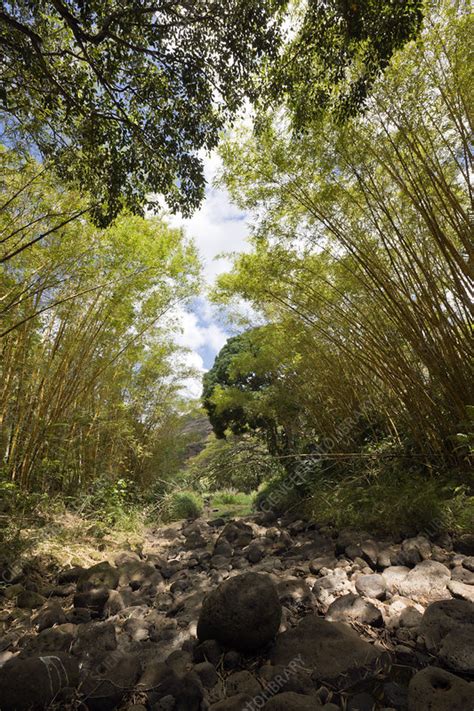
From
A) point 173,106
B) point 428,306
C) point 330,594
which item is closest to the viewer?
point 330,594

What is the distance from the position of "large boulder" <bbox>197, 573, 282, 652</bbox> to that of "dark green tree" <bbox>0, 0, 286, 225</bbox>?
238 cm

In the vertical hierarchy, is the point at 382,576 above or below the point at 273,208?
below

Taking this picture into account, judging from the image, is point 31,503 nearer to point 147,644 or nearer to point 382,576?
point 147,644

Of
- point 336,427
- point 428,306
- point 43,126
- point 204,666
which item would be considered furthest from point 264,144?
point 204,666

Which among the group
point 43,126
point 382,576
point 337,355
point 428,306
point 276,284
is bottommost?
point 382,576

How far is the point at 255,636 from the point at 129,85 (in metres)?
3.08

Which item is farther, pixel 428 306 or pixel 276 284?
pixel 276 284

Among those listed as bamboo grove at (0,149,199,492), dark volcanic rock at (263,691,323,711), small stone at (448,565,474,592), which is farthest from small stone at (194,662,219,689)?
bamboo grove at (0,149,199,492)

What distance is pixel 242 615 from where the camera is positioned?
1437 millimetres

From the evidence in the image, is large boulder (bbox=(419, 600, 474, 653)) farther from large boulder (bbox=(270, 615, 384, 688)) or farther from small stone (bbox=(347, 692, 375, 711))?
small stone (bbox=(347, 692, 375, 711))

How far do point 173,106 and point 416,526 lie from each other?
345 cm

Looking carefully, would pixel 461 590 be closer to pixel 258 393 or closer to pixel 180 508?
pixel 180 508

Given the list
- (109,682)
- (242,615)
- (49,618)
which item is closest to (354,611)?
(242,615)

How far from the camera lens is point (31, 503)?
284cm
